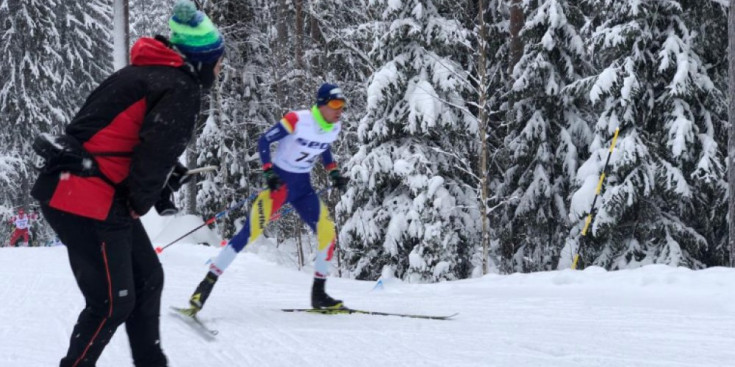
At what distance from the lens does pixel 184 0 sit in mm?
3131

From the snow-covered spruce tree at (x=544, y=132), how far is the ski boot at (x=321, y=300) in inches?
370

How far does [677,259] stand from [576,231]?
1989 mm

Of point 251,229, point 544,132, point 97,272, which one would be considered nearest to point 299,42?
point 544,132

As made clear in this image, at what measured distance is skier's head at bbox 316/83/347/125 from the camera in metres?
5.95

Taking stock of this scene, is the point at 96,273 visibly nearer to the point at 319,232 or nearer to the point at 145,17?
the point at 319,232

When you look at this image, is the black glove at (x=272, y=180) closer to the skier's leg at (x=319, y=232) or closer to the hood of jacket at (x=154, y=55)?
the skier's leg at (x=319, y=232)

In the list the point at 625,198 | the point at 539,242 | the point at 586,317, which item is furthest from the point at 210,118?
the point at 586,317

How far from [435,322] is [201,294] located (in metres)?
1.84

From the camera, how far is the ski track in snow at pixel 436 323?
4.28 m

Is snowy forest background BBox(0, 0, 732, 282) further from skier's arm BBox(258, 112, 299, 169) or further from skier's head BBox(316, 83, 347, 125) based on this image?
skier's arm BBox(258, 112, 299, 169)

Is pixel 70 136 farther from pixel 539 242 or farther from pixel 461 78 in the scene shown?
pixel 539 242

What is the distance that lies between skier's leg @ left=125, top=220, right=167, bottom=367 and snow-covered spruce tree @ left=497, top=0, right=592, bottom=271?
12.4m

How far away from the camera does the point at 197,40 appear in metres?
3.02

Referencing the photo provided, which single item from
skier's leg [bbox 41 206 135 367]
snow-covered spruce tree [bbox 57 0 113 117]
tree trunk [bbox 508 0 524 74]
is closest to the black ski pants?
skier's leg [bbox 41 206 135 367]
